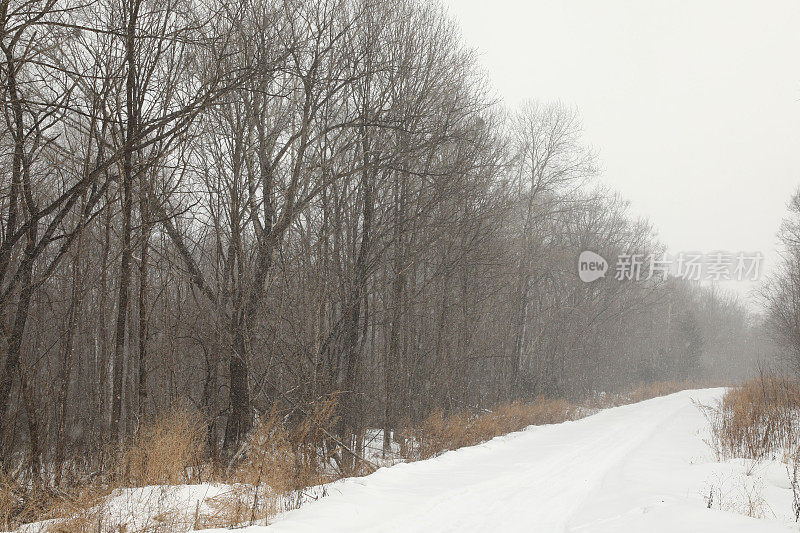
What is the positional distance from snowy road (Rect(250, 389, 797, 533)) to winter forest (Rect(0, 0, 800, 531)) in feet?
4.66

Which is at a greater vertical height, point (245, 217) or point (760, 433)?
point (245, 217)

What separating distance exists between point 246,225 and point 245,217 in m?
1.22

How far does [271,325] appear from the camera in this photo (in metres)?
10.2

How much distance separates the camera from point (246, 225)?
10.4 meters

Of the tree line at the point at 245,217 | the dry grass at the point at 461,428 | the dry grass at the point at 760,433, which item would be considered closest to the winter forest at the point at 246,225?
the tree line at the point at 245,217

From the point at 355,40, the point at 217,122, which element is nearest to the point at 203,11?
the point at 217,122

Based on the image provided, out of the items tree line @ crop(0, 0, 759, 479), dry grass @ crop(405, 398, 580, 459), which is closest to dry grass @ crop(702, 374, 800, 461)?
dry grass @ crop(405, 398, 580, 459)

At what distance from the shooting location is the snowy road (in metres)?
5.52

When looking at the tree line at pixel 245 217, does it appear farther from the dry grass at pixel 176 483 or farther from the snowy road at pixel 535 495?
the snowy road at pixel 535 495

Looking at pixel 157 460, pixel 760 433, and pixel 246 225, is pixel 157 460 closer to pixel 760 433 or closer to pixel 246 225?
pixel 246 225

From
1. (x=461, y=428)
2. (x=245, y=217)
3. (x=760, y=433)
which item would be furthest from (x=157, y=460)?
(x=760, y=433)

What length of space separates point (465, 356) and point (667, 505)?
9569mm

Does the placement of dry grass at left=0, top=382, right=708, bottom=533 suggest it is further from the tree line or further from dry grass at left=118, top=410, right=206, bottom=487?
the tree line

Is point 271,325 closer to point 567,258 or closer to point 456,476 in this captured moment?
point 456,476
